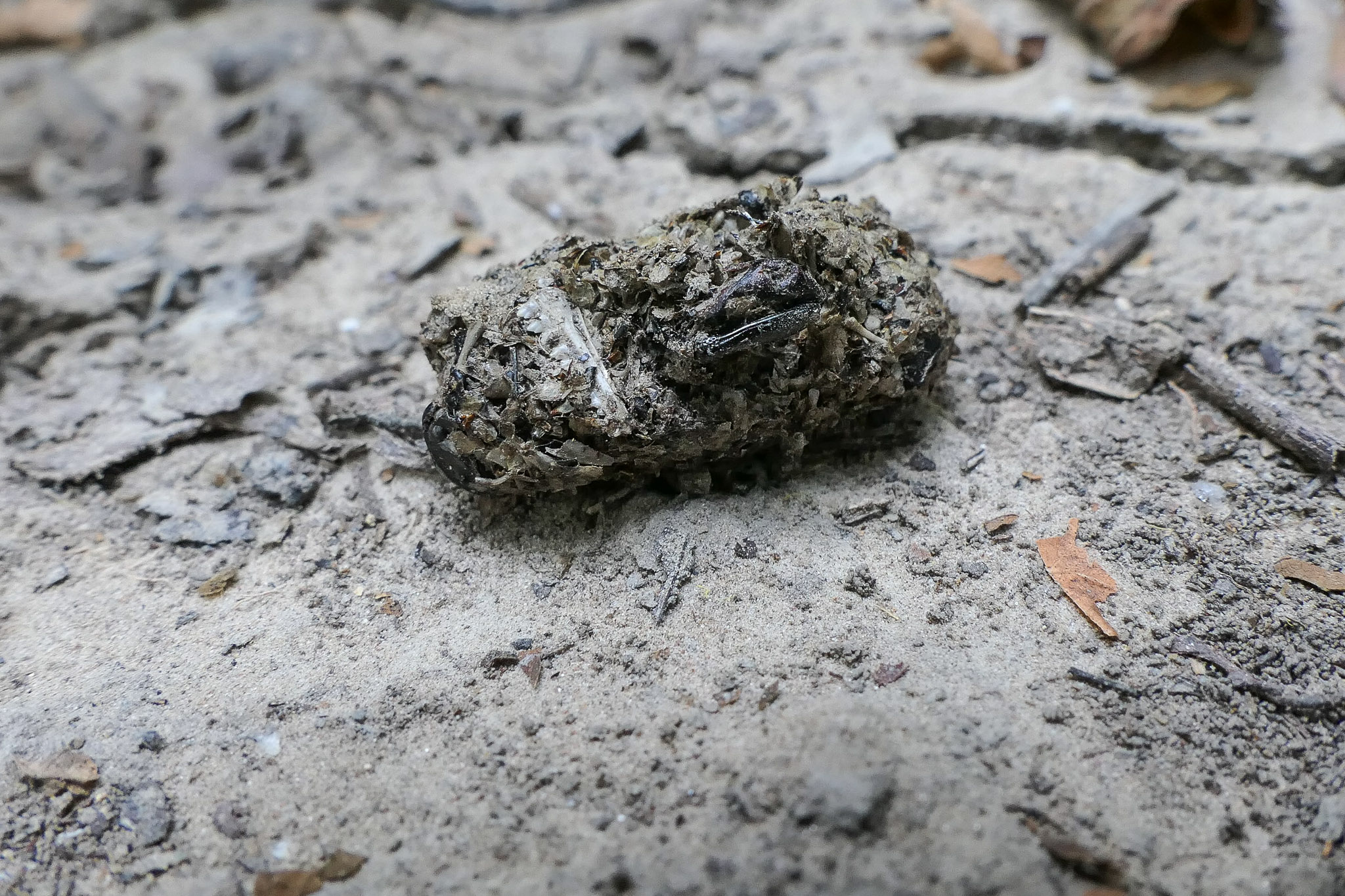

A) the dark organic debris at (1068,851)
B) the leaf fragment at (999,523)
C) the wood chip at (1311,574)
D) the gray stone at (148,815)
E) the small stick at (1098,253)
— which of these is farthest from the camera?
the small stick at (1098,253)

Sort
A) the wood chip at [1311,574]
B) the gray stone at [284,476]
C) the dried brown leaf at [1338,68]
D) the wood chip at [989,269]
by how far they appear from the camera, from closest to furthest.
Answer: the wood chip at [1311,574] → the gray stone at [284,476] → the wood chip at [989,269] → the dried brown leaf at [1338,68]

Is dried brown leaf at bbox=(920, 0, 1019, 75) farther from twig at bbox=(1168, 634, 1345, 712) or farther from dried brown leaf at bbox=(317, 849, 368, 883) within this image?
dried brown leaf at bbox=(317, 849, 368, 883)

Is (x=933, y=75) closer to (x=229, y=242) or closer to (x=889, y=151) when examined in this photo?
A: (x=889, y=151)

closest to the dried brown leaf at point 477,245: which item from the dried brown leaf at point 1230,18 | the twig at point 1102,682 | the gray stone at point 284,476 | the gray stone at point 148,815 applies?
the gray stone at point 284,476

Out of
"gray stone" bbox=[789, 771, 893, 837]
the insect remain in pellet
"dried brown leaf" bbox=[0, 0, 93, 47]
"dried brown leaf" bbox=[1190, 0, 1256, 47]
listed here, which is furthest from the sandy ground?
"dried brown leaf" bbox=[0, 0, 93, 47]

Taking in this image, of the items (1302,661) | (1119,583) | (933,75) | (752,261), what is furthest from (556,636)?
(933,75)

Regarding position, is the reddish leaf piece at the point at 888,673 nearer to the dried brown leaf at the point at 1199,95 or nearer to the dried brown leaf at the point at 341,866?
the dried brown leaf at the point at 341,866
